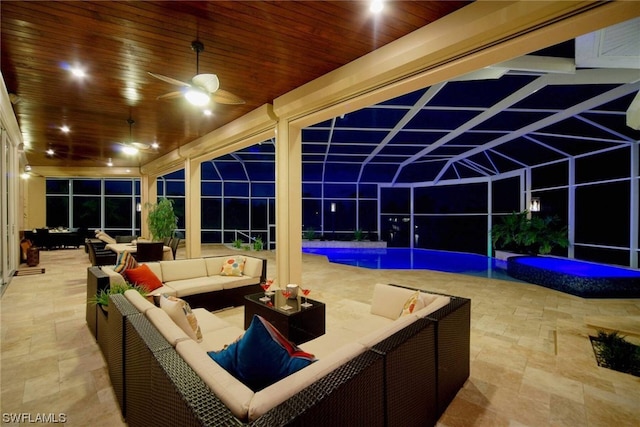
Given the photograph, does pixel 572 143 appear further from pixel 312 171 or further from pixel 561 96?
pixel 312 171

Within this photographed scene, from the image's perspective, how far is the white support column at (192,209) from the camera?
312 inches

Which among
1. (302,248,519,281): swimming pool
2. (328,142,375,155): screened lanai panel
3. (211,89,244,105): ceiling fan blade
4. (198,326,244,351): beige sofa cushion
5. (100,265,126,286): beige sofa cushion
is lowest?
(302,248,519,281): swimming pool

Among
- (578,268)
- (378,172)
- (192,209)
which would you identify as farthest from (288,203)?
(378,172)

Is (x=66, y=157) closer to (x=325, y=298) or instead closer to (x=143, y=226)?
(x=143, y=226)

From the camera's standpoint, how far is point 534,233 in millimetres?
7793

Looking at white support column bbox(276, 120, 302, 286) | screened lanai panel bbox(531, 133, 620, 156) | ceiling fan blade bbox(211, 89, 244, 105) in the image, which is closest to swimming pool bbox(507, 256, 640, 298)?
screened lanai panel bbox(531, 133, 620, 156)

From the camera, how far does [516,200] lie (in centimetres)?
978

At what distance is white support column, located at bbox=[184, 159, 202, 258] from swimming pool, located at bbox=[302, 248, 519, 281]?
4.37m

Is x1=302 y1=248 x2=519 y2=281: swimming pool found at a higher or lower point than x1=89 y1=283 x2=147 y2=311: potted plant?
lower

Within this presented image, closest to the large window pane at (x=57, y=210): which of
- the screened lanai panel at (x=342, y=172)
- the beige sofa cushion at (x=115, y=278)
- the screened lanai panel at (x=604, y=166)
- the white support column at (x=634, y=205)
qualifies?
the screened lanai panel at (x=342, y=172)

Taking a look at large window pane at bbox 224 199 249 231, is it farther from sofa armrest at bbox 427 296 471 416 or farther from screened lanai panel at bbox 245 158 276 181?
sofa armrest at bbox 427 296 471 416

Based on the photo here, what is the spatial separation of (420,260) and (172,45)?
9.49 m

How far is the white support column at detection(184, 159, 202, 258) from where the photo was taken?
7.92 m

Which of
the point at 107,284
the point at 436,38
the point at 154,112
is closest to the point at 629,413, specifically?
the point at 436,38
